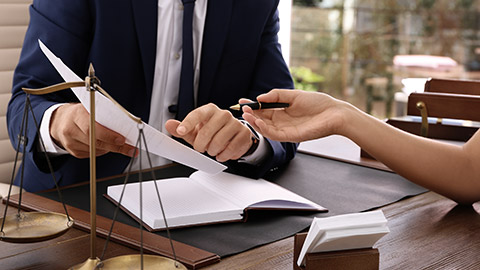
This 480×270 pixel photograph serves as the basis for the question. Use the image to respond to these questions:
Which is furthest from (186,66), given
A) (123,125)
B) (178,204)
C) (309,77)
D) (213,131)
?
(309,77)

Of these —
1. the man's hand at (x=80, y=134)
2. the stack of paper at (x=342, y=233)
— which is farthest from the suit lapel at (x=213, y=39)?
the stack of paper at (x=342, y=233)

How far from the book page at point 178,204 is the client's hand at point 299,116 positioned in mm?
205

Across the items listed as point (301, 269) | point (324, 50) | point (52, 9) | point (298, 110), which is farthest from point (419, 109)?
point (324, 50)

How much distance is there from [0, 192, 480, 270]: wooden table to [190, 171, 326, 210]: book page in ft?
0.46

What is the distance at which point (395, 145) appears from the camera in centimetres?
135

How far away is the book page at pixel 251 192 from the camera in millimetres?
1213

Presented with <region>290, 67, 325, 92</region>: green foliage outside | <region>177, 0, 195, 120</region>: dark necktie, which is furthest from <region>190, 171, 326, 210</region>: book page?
<region>290, 67, 325, 92</region>: green foliage outside

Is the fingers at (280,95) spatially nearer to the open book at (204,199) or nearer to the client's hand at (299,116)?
the client's hand at (299,116)

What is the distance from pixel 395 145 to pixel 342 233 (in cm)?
52

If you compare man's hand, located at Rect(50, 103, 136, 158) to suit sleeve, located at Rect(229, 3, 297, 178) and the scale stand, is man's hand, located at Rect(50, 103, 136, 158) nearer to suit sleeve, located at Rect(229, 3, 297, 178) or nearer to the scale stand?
the scale stand

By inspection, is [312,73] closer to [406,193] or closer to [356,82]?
[356,82]

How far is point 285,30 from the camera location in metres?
3.37

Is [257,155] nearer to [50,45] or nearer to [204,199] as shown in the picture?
[204,199]

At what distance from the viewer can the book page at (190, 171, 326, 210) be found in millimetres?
1213
